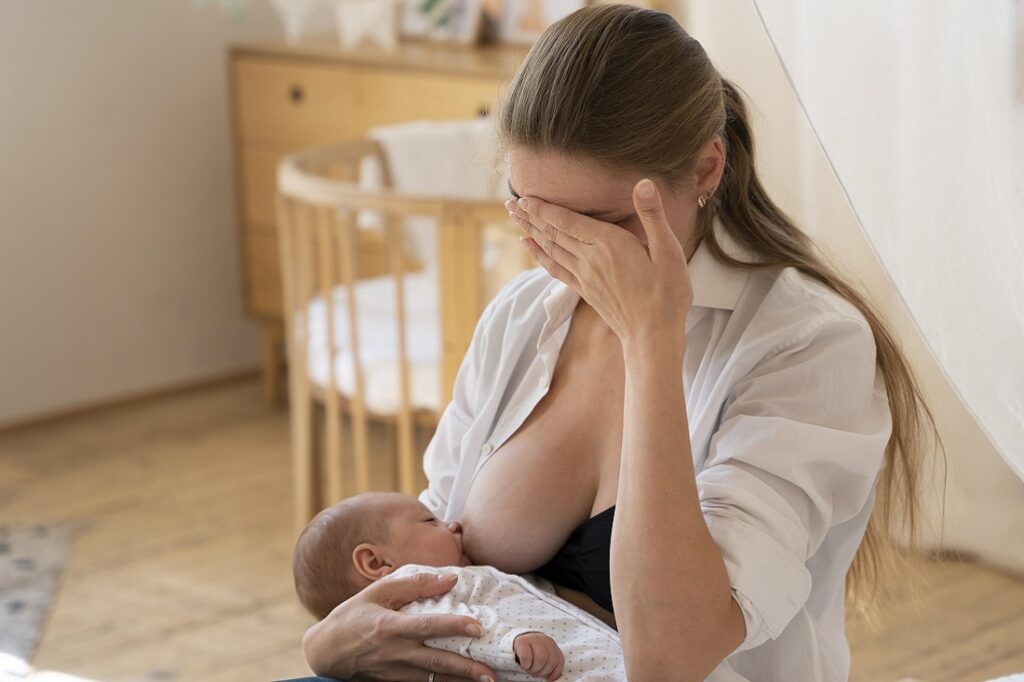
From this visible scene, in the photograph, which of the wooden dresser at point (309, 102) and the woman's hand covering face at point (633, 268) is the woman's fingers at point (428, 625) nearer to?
the woman's hand covering face at point (633, 268)

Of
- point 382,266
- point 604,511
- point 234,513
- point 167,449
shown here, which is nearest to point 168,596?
point 234,513

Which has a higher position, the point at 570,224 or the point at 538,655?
the point at 570,224

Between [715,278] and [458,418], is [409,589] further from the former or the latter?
[715,278]

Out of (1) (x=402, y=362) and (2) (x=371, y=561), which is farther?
(1) (x=402, y=362)

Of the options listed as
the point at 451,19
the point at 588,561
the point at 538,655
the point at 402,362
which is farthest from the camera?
the point at 451,19

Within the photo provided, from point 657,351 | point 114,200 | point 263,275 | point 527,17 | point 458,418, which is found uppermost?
point 657,351

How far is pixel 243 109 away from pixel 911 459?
2951mm

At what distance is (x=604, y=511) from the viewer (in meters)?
1.30

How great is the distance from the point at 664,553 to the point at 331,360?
164 centimetres

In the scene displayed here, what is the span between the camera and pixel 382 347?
2.79 m

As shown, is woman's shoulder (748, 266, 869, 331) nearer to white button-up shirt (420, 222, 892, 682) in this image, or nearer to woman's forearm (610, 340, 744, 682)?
white button-up shirt (420, 222, 892, 682)

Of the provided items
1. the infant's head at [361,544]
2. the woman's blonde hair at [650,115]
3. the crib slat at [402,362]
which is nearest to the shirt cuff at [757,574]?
the woman's blonde hair at [650,115]

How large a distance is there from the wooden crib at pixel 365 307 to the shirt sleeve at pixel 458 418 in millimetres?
814

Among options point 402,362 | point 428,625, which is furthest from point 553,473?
point 402,362
